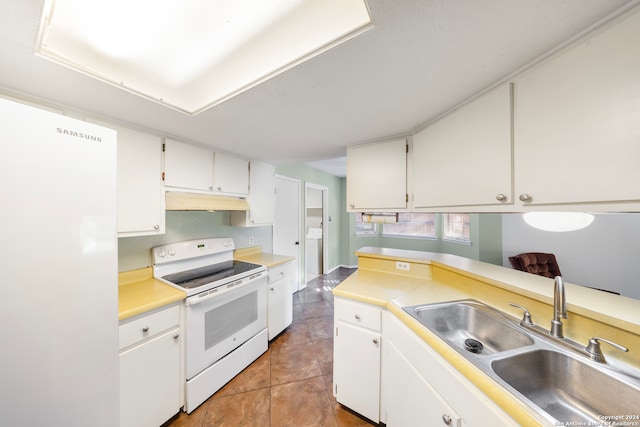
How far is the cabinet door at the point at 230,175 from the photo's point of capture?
2.03m

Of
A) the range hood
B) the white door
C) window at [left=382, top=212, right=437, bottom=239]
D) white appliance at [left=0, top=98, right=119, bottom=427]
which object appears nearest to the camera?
white appliance at [left=0, top=98, right=119, bottom=427]

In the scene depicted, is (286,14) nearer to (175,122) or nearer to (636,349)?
(175,122)

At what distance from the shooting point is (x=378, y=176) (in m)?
1.86

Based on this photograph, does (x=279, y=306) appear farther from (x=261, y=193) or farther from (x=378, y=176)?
(x=378, y=176)

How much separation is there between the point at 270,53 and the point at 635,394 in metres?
1.89

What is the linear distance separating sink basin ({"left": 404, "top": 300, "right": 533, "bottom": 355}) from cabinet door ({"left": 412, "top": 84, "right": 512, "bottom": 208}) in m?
0.64

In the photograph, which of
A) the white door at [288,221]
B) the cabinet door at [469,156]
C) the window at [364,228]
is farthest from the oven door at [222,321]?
the window at [364,228]

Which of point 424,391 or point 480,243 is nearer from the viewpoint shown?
point 424,391

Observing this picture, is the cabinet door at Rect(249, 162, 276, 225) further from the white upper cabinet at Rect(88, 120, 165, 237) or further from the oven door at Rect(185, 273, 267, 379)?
the white upper cabinet at Rect(88, 120, 165, 237)

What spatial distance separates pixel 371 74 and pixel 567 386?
1.55 meters

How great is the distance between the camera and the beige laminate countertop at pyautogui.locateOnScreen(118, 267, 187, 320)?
1257 millimetres

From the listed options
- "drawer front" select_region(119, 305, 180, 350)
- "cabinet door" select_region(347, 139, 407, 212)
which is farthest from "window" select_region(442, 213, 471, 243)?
"drawer front" select_region(119, 305, 180, 350)

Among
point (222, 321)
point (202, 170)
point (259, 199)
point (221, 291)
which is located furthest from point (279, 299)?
point (202, 170)

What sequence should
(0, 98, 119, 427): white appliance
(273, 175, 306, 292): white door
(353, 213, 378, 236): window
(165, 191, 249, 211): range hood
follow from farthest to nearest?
(353, 213, 378, 236): window
(273, 175, 306, 292): white door
(165, 191, 249, 211): range hood
(0, 98, 119, 427): white appliance
